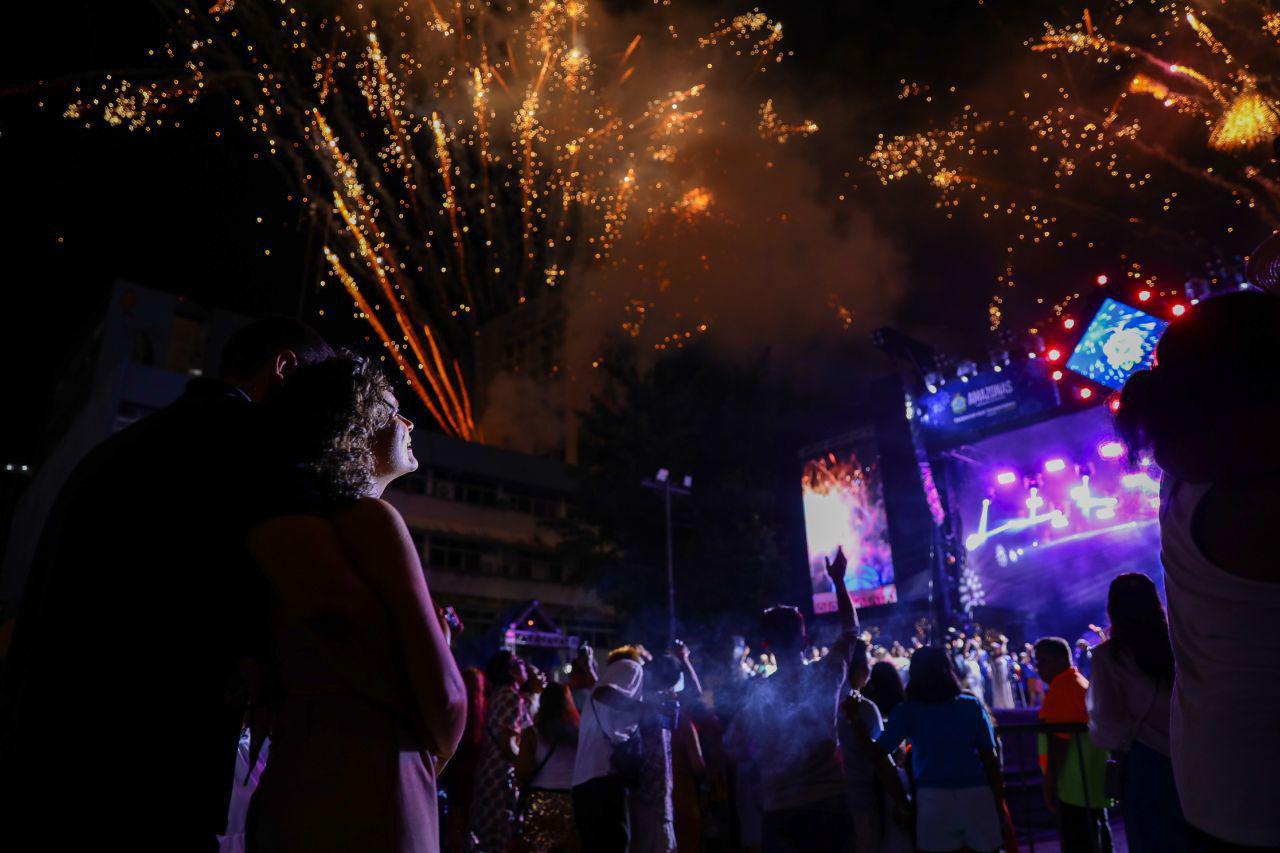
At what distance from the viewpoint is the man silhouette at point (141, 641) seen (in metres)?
1.42

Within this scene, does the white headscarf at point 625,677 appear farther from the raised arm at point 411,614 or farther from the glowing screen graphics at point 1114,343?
the glowing screen graphics at point 1114,343

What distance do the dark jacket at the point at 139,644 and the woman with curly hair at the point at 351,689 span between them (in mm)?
96

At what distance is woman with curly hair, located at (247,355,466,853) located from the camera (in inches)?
59.9

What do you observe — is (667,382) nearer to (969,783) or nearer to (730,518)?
(730,518)

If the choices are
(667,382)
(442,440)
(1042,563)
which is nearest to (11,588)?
(442,440)

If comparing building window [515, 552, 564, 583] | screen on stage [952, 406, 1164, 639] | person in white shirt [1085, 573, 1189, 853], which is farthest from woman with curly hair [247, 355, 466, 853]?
building window [515, 552, 564, 583]

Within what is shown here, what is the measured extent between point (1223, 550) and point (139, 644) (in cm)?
208

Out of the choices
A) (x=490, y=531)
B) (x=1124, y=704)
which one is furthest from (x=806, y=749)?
(x=490, y=531)

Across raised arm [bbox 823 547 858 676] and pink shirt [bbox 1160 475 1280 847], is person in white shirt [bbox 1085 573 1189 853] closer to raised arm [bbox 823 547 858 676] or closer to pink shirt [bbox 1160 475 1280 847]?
raised arm [bbox 823 547 858 676]

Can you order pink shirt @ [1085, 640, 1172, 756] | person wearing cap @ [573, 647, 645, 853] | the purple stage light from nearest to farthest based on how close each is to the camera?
1. the purple stage light
2. pink shirt @ [1085, 640, 1172, 756]
3. person wearing cap @ [573, 647, 645, 853]

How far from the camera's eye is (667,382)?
93.9 feet

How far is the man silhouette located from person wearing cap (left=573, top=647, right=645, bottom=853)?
3.82m

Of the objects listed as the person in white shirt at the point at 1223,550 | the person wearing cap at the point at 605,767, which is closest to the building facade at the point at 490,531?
the person wearing cap at the point at 605,767

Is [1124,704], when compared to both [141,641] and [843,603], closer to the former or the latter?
[843,603]
